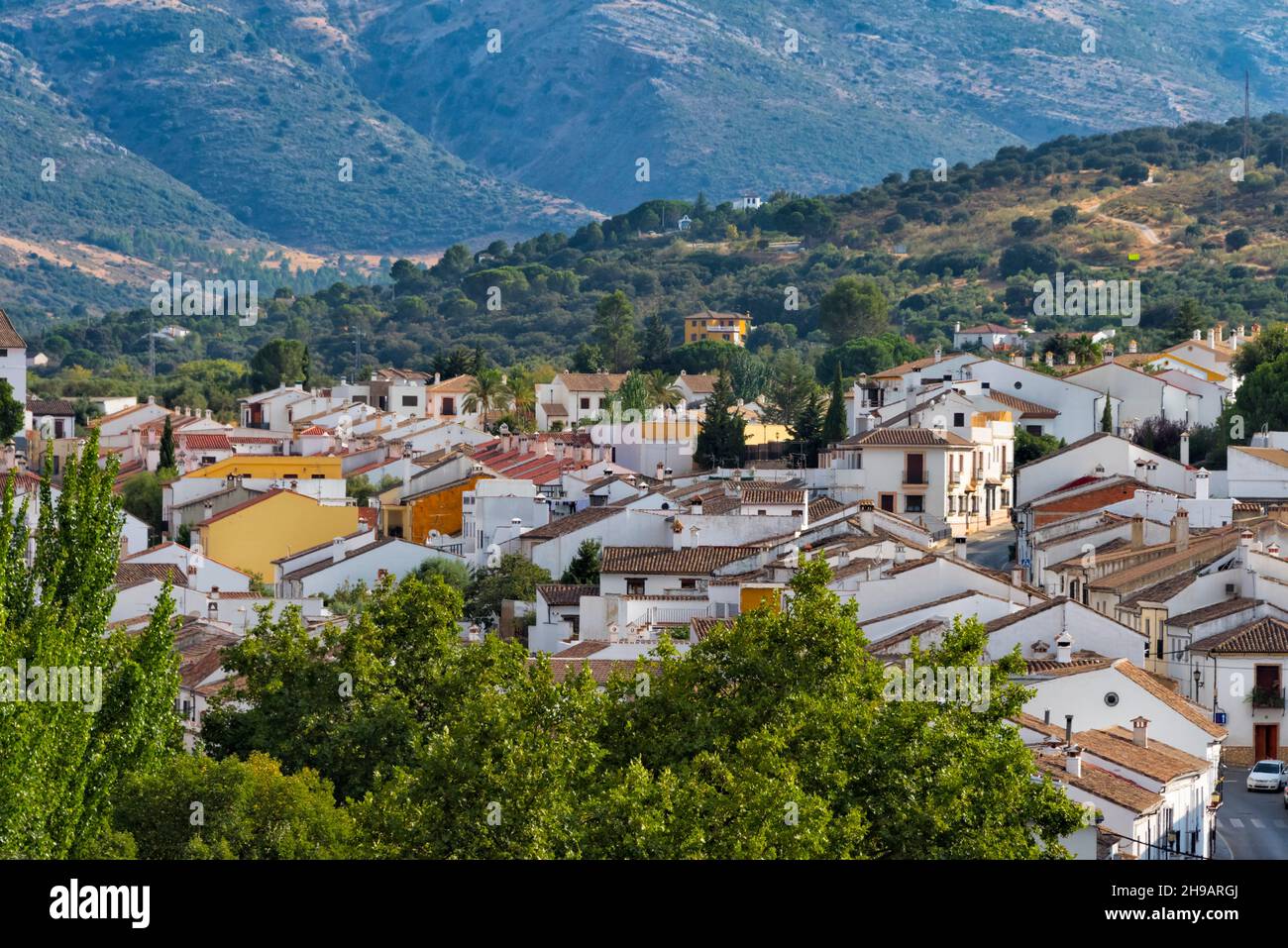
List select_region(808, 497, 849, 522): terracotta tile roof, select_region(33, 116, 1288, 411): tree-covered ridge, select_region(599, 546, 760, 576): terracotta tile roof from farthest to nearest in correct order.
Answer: select_region(33, 116, 1288, 411): tree-covered ridge < select_region(808, 497, 849, 522): terracotta tile roof < select_region(599, 546, 760, 576): terracotta tile roof

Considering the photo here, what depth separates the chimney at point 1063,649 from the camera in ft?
108

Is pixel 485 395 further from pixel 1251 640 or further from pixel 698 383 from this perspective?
pixel 1251 640

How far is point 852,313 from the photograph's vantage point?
12625 centimetres

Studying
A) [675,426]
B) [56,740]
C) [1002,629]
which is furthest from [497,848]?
[675,426]

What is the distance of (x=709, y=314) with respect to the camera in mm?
148000

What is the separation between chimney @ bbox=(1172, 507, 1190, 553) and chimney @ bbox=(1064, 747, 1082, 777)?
17.5 m

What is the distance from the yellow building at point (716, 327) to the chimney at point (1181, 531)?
96484 millimetres

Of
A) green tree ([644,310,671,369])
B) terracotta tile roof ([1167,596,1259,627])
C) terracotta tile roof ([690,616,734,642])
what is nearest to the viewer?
terracotta tile roof ([690,616,734,642])

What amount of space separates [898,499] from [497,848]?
43.5 m

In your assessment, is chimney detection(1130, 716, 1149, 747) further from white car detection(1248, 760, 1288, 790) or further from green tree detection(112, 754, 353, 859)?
green tree detection(112, 754, 353, 859)

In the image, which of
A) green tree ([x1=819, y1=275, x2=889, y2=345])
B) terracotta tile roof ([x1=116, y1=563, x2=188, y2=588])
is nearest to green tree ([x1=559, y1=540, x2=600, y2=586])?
terracotta tile roof ([x1=116, y1=563, x2=188, y2=588])

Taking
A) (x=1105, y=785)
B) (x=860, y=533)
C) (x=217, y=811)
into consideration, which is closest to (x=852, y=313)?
(x=860, y=533)

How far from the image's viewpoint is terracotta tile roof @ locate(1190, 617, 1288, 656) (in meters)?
38.5

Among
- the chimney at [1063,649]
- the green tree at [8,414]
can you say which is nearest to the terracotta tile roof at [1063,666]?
the chimney at [1063,649]
